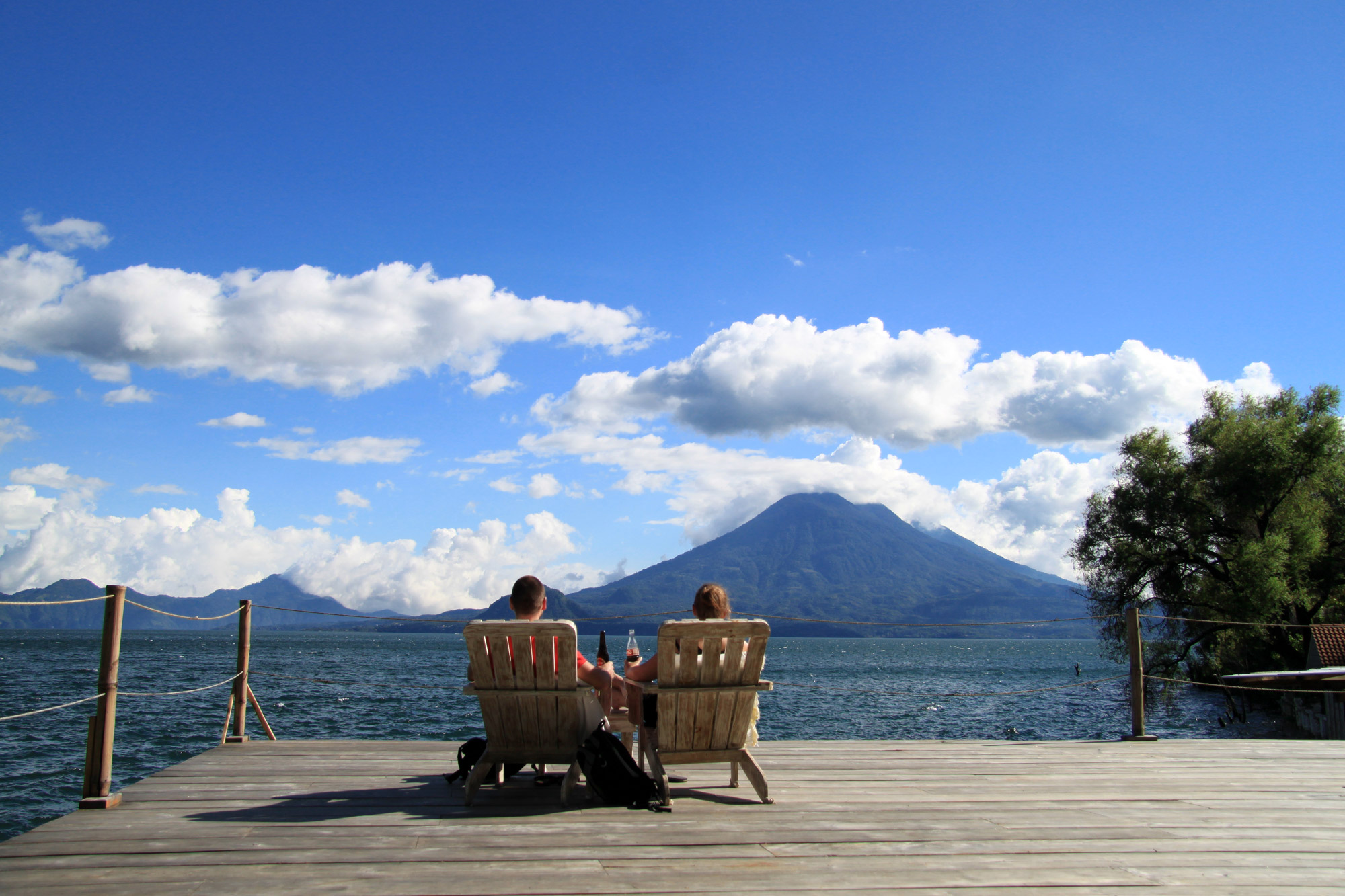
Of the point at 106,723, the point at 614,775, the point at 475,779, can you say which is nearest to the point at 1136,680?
the point at 614,775

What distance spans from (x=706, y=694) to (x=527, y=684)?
88 cm

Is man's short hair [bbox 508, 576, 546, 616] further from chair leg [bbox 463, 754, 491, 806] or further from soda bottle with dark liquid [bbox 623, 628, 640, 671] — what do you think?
soda bottle with dark liquid [bbox 623, 628, 640, 671]

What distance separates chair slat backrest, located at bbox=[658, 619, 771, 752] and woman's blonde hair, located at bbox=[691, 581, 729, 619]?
0.33 feet

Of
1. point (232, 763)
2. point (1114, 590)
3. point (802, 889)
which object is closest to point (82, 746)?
→ point (232, 763)

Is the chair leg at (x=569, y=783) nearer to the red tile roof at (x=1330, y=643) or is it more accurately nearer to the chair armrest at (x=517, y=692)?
the chair armrest at (x=517, y=692)

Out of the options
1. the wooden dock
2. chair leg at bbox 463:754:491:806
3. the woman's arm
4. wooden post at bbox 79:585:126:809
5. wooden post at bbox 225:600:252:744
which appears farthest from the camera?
wooden post at bbox 225:600:252:744

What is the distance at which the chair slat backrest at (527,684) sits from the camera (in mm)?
4156

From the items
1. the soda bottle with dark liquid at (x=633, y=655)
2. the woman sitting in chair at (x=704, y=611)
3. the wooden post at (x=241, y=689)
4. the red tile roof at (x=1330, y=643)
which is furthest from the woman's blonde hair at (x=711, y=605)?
the red tile roof at (x=1330, y=643)

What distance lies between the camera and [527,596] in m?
4.48

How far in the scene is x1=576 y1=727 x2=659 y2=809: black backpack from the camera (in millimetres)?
4117

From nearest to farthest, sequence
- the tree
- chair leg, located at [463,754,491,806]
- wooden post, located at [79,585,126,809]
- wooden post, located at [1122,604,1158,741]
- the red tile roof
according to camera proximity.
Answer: wooden post, located at [79,585,126,809] → chair leg, located at [463,754,491,806] → wooden post, located at [1122,604,1158,741] → the red tile roof → the tree

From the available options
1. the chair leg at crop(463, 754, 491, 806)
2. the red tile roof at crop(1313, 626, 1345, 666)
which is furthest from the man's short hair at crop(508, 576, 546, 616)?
the red tile roof at crop(1313, 626, 1345, 666)

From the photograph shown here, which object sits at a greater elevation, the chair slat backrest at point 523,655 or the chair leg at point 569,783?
the chair slat backrest at point 523,655

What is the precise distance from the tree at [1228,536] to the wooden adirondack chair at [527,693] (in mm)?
Answer: 23640
